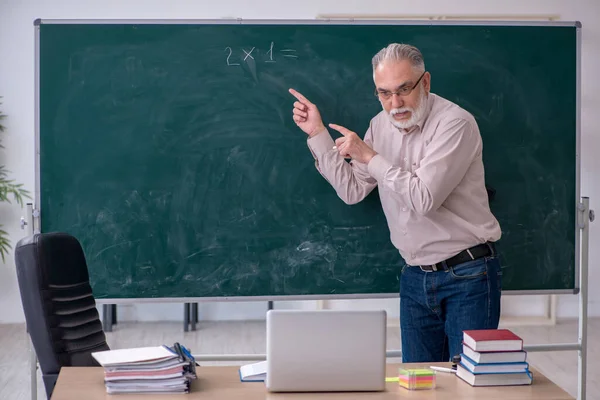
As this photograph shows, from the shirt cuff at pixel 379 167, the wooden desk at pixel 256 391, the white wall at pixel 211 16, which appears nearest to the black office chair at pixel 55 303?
the wooden desk at pixel 256 391

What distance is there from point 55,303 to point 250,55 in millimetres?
1443

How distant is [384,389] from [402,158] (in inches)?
46.8

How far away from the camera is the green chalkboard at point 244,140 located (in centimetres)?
347

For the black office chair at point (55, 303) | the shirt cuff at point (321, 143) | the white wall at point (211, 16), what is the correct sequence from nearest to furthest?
the black office chair at point (55, 303) < the shirt cuff at point (321, 143) < the white wall at point (211, 16)

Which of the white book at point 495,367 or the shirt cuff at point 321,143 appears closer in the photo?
the white book at point 495,367

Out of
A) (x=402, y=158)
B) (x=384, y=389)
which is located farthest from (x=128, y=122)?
(x=384, y=389)

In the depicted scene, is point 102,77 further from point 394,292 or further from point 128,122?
point 394,292

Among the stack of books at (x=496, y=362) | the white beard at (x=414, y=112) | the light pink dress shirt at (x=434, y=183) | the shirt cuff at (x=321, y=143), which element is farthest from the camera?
the shirt cuff at (x=321, y=143)

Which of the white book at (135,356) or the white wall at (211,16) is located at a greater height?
the white wall at (211,16)

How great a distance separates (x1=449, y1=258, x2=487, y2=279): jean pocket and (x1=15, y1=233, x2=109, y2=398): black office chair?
4.29 feet

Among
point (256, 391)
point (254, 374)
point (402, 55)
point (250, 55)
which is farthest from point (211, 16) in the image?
point (256, 391)

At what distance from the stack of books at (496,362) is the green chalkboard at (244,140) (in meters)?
1.39

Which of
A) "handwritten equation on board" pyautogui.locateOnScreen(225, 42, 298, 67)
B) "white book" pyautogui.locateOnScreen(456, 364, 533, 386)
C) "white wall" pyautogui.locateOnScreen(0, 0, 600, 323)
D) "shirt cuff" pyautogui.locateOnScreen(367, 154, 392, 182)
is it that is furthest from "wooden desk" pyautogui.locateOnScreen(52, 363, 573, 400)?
"white wall" pyautogui.locateOnScreen(0, 0, 600, 323)

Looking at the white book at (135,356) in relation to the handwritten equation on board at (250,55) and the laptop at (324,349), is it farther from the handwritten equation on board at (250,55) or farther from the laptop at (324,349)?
the handwritten equation on board at (250,55)
